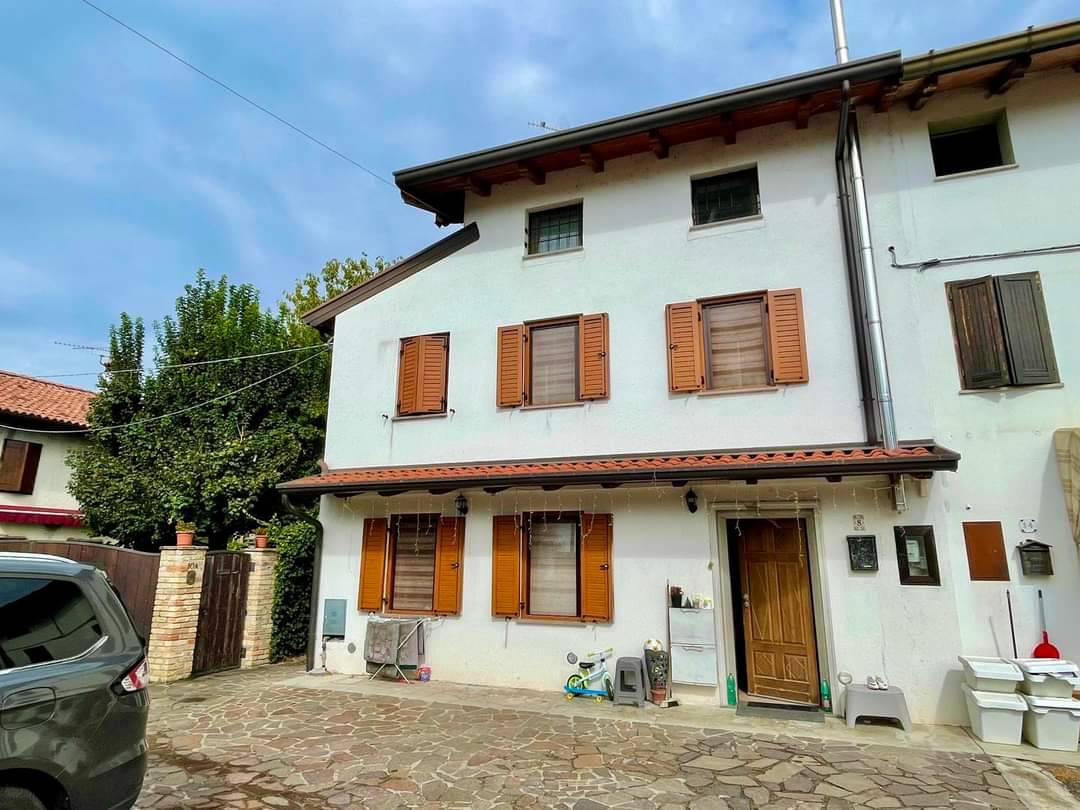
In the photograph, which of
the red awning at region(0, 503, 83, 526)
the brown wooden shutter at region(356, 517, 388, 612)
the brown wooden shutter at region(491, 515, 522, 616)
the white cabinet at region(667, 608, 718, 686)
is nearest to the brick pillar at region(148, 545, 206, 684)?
the brown wooden shutter at region(356, 517, 388, 612)

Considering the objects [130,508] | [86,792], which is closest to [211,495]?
[130,508]

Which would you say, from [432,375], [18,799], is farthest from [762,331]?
[18,799]

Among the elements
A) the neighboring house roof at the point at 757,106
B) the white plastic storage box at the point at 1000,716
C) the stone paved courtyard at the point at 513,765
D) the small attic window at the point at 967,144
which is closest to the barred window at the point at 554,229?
the neighboring house roof at the point at 757,106

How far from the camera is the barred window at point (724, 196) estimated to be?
8.58 m

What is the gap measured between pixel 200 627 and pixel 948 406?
11.0 meters

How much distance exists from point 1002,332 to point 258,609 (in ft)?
38.0

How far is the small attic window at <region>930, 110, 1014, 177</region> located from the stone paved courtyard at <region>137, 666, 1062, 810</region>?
7.13 metres

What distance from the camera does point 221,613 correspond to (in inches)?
371

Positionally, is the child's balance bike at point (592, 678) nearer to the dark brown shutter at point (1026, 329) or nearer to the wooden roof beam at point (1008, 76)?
the dark brown shutter at point (1026, 329)

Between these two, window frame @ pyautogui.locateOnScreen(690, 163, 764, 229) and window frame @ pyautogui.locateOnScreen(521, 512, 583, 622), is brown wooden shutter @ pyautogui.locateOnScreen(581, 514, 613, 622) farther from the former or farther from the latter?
window frame @ pyautogui.locateOnScreen(690, 163, 764, 229)

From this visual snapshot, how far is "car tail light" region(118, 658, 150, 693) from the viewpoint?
3410 millimetres

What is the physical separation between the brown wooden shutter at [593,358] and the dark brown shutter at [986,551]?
4709 mm

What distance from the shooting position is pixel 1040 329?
6.85m

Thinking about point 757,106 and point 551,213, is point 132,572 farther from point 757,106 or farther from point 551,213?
point 757,106
